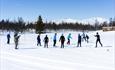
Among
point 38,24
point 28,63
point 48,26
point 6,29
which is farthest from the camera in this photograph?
point 48,26

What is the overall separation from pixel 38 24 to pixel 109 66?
243ft

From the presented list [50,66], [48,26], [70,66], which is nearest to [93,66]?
[70,66]

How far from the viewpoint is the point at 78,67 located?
13.3 meters

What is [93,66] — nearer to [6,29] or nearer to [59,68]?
[59,68]

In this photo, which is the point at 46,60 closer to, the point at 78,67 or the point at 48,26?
the point at 78,67

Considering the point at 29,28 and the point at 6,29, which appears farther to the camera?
the point at 29,28

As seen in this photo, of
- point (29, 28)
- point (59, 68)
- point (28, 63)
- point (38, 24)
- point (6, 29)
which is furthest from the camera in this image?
point (29, 28)

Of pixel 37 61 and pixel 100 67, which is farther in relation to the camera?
pixel 37 61

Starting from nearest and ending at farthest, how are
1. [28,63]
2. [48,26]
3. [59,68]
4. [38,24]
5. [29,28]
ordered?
[59,68], [28,63], [38,24], [29,28], [48,26]

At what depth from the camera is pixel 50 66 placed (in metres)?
13.8

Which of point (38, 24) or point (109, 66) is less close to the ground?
point (38, 24)

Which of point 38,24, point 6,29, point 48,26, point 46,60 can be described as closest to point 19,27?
point 6,29

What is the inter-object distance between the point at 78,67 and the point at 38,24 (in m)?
74.0

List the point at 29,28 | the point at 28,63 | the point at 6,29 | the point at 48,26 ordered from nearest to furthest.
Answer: the point at 28,63, the point at 6,29, the point at 29,28, the point at 48,26
